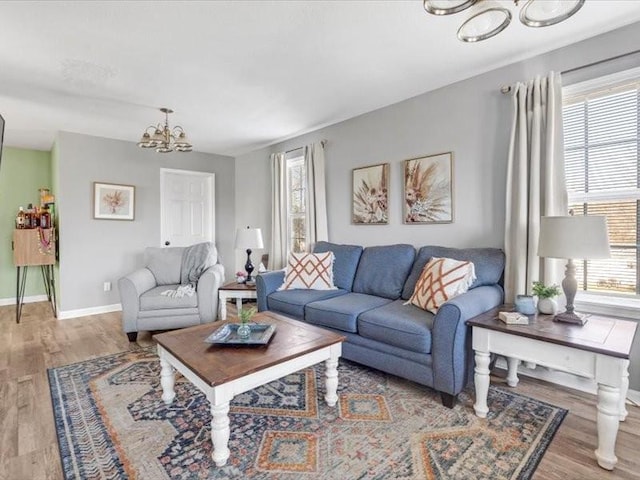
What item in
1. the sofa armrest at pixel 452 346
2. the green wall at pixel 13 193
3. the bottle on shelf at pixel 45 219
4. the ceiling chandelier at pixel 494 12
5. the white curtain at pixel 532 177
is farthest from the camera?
the green wall at pixel 13 193

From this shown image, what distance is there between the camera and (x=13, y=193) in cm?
490

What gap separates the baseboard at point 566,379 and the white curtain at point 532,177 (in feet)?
1.73

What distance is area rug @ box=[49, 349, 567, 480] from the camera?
59.3 inches

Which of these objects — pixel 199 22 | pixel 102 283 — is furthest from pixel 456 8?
pixel 102 283

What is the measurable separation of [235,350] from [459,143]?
7.94 ft

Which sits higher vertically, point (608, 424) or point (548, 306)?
point (548, 306)

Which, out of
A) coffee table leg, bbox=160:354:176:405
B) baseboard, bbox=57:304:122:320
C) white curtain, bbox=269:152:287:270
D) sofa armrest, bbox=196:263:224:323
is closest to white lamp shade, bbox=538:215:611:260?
coffee table leg, bbox=160:354:176:405

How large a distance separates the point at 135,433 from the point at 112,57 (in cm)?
246

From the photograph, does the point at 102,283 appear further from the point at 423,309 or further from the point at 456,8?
the point at 456,8

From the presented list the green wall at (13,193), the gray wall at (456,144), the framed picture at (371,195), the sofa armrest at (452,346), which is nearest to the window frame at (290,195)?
the gray wall at (456,144)

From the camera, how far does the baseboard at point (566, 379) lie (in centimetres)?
207

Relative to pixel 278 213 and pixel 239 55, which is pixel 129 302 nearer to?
pixel 278 213

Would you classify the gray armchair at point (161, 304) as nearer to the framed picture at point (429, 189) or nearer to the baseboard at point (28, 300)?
the framed picture at point (429, 189)

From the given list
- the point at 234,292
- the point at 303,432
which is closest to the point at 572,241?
the point at 303,432
